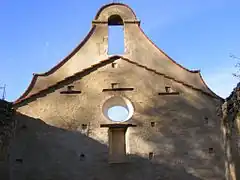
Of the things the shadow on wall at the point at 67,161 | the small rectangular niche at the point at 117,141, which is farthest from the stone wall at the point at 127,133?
the small rectangular niche at the point at 117,141

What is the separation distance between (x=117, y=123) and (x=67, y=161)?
1.86 m

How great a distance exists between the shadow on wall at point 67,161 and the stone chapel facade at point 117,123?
3cm

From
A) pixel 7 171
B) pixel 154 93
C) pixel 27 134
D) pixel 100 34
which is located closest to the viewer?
pixel 7 171

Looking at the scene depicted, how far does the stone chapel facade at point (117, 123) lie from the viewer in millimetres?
11164

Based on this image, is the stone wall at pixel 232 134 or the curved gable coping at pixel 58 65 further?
the curved gable coping at pixel 58 65

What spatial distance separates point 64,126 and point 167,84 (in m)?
3.53

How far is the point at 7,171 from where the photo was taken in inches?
423

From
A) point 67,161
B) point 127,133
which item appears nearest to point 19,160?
point 67,161

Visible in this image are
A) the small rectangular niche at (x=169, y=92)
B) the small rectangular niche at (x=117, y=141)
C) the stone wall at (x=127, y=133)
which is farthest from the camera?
the small rectangular niche at (x=169, y=92)

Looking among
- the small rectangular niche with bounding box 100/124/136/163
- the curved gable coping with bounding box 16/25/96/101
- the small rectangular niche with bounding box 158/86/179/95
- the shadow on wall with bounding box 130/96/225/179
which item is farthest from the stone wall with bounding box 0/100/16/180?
the small rectangular niche with bounding box 158/86/179/95

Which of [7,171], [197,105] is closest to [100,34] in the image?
[197,105]

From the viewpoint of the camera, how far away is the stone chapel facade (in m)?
11.2

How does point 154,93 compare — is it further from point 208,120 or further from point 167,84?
point 208,120

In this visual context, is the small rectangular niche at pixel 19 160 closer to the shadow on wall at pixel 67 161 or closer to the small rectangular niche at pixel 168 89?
the shadow on wall at pixel 67 161
